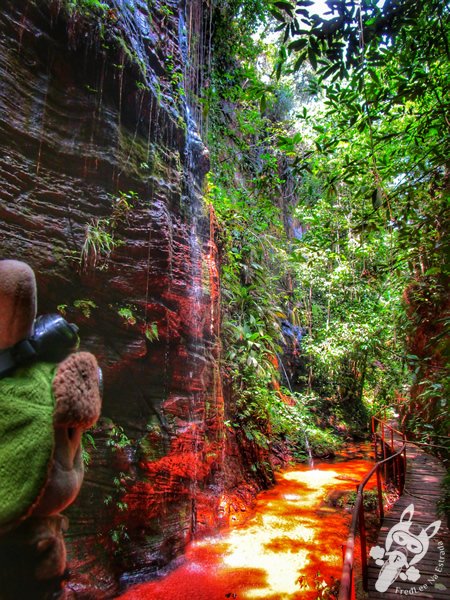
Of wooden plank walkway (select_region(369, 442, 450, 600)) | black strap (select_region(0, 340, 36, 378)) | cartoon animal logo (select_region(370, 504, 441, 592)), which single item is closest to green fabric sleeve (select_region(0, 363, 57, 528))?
black strap (select_region(0, 340, 36, 378))

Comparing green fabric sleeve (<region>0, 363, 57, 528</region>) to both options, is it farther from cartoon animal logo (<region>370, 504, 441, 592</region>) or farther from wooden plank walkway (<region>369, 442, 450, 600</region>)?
cartoon animal logo (<region>370, 504, 441, 592</region>)

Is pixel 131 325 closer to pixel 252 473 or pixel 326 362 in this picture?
pixel 252 473

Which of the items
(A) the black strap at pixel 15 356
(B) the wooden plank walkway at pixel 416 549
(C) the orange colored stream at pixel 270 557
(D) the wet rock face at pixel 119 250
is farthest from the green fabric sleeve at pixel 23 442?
(B) the wooden plank walkway at pixel 416 549

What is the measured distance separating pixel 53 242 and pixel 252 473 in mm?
7407

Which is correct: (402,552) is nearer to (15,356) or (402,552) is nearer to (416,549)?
(416,549)

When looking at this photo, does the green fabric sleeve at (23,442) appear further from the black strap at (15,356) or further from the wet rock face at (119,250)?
the wet rock face at (119,250)

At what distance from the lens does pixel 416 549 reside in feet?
18.0

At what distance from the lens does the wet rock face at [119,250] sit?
4629mm

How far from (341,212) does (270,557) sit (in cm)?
570

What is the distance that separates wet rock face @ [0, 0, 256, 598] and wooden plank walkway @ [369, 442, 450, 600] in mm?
2988

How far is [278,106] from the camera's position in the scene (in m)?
20.4

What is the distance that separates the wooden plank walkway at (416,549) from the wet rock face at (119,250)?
299cm

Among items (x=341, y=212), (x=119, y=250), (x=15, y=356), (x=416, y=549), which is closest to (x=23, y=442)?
(x=15, y=356)

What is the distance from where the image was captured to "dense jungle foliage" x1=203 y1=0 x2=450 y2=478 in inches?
160
